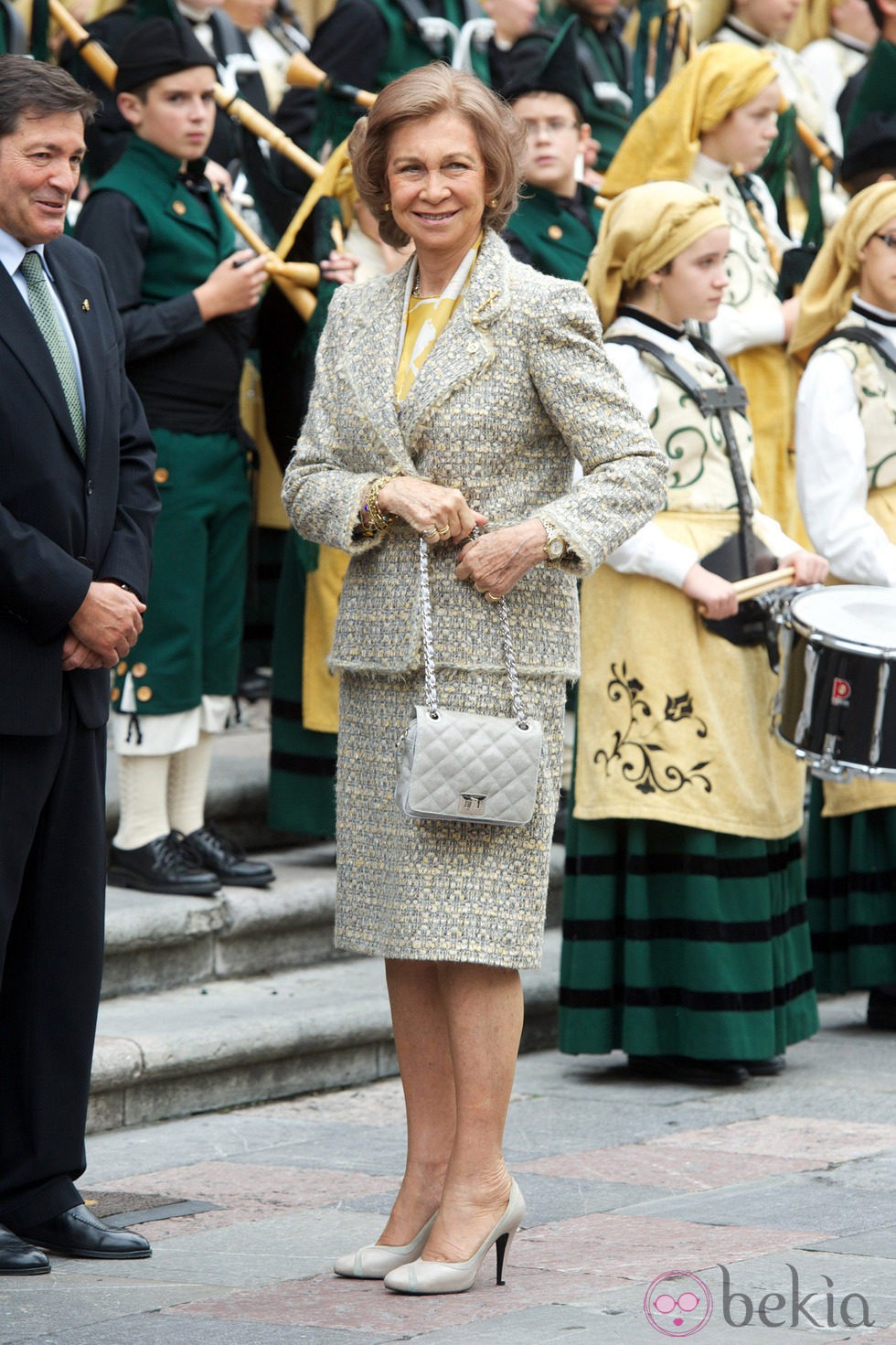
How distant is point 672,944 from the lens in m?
5.59

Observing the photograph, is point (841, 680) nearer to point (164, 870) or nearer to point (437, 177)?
point (437, 177)

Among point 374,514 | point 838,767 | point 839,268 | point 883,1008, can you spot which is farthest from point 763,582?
point 374,514

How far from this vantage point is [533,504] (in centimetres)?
389

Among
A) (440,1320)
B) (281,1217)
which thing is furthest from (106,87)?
(440,1320)

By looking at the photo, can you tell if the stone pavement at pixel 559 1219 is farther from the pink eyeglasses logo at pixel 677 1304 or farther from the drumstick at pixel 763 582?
the drumstick at pixel 763 582

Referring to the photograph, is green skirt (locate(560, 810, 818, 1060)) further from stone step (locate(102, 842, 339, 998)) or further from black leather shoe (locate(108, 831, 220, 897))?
black leather shoe (locate(108, 831, 220, 897))

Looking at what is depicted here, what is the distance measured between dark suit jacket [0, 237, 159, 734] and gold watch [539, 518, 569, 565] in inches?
31.6

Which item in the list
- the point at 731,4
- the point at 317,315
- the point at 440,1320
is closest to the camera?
the point at 440,1320

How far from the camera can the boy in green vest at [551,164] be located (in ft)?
23.2

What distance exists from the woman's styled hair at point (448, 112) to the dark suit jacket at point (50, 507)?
584mm

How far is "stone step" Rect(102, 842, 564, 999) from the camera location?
18.5 ft

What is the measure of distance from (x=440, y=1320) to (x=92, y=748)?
1.21m

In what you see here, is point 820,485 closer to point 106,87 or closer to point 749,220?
point 749,220

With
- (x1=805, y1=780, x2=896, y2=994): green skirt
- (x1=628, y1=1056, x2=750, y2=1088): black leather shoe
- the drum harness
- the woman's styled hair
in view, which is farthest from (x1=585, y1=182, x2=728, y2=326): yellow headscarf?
(x1=628, y1=1056, x2=750, y2=1088): black leather shoe
